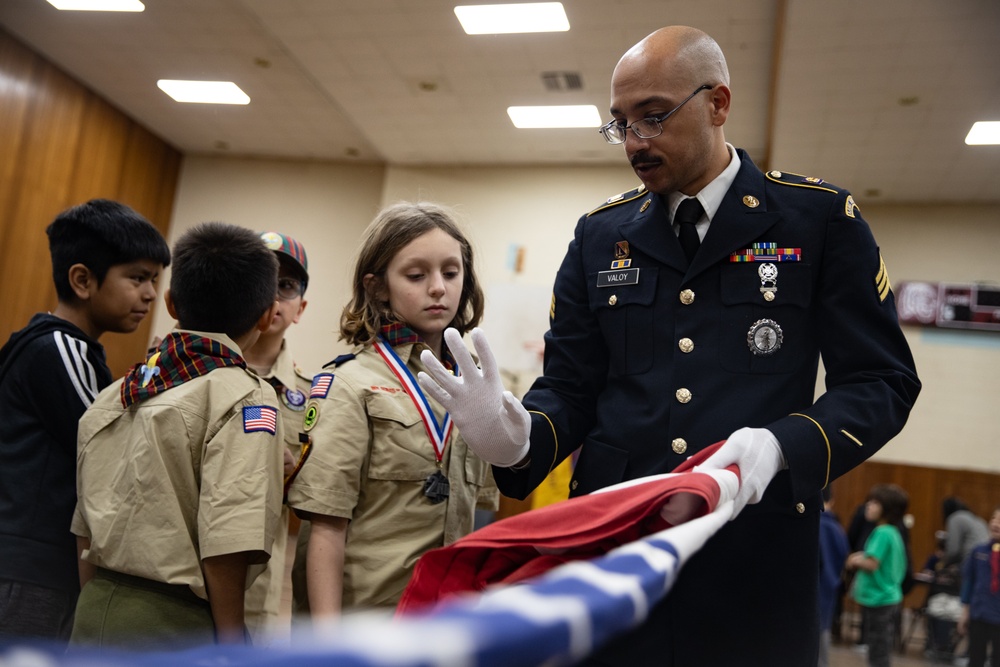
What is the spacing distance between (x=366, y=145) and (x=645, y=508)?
9.39m

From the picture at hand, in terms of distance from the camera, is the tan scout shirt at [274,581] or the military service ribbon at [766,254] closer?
the military service ribbon at [766,254]

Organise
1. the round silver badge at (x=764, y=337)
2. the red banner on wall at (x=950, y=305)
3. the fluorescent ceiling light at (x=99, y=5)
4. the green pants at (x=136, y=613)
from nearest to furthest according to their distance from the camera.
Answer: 1. the round silver badge at (x=764, y=337)
2. the green pants at (x=136, y=613)
3. the fluorescent ceiling light at (x=99, y=5)
4. the red banner on wall at (x=950, y=305)

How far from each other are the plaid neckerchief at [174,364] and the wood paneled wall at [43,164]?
7887 mm

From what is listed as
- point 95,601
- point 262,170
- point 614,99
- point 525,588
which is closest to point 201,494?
point 95,601

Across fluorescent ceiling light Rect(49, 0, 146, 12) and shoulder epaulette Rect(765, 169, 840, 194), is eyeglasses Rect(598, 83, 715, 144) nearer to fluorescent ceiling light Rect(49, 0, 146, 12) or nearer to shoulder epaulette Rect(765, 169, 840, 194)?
shoulder epaulette Rect(765, 169, 840, 194)

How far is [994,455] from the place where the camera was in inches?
365

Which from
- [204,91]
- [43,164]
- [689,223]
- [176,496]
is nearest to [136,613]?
[176,496]

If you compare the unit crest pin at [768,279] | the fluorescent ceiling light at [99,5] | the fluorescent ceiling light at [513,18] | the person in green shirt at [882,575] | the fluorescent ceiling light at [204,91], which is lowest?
the person in green shirt at [882,575]

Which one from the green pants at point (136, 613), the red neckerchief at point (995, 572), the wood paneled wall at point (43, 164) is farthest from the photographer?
the wood paneled wall at point (43, 164)

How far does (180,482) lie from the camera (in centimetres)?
151

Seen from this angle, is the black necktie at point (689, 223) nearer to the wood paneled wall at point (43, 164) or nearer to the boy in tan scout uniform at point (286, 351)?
the boy in tan scout uniform at point (286, 351)

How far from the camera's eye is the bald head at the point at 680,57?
1446mm

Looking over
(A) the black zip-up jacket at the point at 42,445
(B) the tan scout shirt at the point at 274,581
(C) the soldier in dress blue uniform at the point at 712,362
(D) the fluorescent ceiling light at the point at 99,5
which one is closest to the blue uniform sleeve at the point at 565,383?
(C) the soldier in dress blue uniform at the point at 712,362

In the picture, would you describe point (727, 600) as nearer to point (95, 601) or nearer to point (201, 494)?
point (201, 494)
